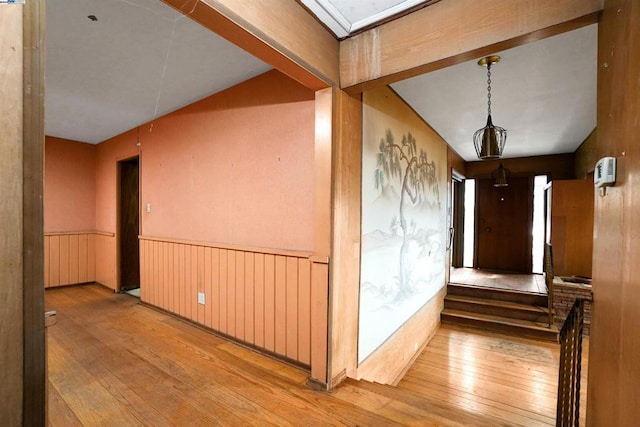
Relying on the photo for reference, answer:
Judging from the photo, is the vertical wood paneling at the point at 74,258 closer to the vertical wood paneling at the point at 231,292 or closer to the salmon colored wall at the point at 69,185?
the salmon colored wall at the point at 69,185

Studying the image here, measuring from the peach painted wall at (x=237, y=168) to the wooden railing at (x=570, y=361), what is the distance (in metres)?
1.65

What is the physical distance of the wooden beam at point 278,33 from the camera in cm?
133

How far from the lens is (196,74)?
8.23 feet

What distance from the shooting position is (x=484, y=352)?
146 inches

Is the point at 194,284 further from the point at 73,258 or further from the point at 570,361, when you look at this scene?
the point at 570,361

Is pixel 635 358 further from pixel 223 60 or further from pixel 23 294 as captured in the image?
pixel 223 60

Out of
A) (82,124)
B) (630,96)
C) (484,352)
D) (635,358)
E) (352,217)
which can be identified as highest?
(82,124)

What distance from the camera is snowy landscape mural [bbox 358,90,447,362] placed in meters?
2.53

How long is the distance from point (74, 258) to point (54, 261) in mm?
248

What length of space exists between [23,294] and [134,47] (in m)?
2.03

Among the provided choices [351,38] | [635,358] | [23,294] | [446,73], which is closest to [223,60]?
[351,38]

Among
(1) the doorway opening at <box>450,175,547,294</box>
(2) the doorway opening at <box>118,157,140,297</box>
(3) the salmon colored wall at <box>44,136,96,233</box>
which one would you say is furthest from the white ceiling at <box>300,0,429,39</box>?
(1) the doorway opening at <box>450,175,547,294</box>

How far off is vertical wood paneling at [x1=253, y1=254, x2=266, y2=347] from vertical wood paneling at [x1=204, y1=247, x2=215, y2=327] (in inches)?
25.2

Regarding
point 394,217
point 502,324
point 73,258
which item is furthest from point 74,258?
point 502,324
